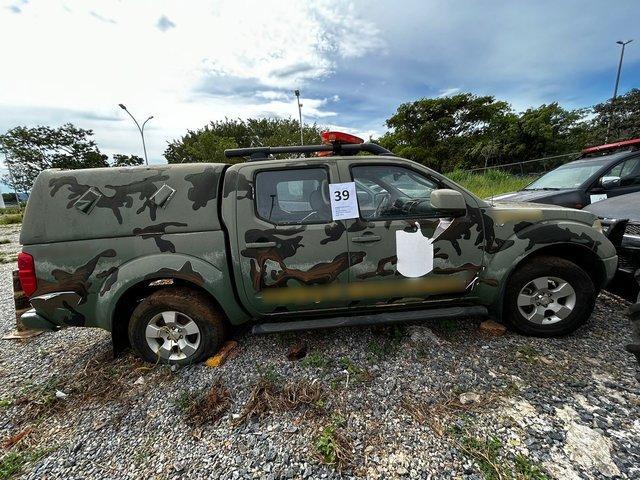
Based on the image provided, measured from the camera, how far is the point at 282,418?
6.59 ft

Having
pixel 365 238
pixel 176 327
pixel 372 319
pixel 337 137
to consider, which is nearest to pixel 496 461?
pixel 372 319

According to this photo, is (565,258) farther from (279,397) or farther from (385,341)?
(279,397)

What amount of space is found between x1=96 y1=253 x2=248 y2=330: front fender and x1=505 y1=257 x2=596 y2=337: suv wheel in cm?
264

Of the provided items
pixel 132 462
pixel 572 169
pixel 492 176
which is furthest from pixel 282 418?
pixel 492 176

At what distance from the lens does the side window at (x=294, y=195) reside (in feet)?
8.06

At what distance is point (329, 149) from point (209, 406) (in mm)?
2408

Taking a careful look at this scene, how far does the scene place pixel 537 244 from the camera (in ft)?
8.27

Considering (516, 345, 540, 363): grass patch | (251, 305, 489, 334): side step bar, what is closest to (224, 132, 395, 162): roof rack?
(251, 305, 489, 334): side step bar

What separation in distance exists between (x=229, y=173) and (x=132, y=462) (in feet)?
7.05

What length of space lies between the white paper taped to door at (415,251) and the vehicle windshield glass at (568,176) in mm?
4377

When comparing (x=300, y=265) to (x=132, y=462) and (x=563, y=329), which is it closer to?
(x=132, y=462)

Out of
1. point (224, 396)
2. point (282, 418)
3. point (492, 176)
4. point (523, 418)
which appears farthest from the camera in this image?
point (492, 176)

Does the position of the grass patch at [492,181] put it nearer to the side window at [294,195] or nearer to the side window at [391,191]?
the side window at [391,191]

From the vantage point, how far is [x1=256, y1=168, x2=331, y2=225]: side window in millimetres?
2457
